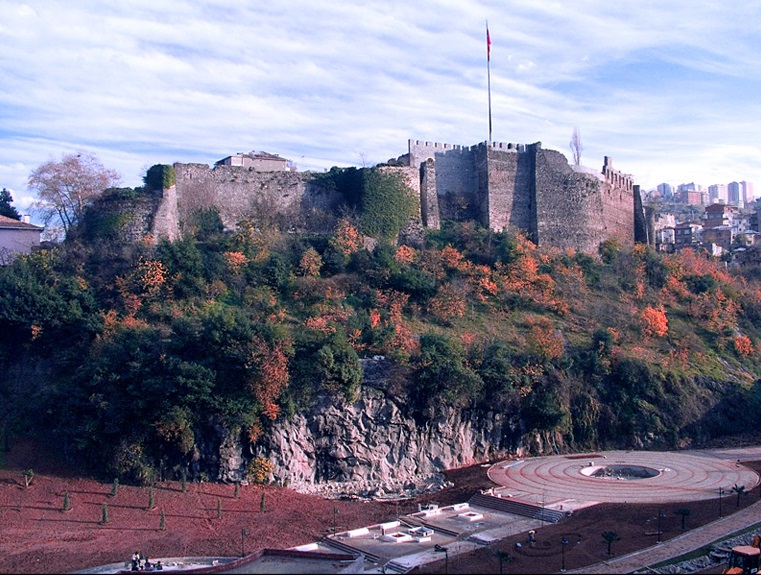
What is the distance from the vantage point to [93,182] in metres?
36.4

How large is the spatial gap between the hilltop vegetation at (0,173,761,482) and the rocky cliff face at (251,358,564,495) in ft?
2.00

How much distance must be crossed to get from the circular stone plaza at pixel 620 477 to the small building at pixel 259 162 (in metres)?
20.2

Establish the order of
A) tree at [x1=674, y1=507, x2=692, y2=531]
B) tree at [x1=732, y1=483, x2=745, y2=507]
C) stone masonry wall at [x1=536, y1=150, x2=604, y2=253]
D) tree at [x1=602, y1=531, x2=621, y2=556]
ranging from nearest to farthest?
tree at [x1=602, y1=531, x2=621, y2=556] < tree at [x1=674, y1=507, x2=692, y2=531] < tree at [x1=732, y1=483, x2=745, y2=507] < stone masonry wall at [x1=536, y1=150, x2=604, y2=253]

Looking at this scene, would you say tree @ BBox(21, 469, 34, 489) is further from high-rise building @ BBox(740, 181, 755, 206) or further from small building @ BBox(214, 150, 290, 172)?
high-rise building @ BBox(740, 181, 755, 206)

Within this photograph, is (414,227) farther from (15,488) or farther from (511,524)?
(15,488)

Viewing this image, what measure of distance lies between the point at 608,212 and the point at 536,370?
16191mm

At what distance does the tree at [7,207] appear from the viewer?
39781mm

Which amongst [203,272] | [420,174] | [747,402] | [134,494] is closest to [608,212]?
[420,174]

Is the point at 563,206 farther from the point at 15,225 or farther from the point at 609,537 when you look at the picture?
the point at 15,225

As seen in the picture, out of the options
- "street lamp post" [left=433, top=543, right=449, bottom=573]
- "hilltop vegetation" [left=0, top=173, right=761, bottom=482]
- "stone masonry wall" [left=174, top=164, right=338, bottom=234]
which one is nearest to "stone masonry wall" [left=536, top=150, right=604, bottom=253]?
"hilltop vegetation" [left=0, top=173, right=761, bottom=482]

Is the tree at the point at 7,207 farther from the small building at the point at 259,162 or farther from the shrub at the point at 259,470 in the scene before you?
the shrub at the point at 259,470

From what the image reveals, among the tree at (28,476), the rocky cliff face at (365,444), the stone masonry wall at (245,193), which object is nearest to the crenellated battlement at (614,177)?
the stone masonry wall at (245,193)

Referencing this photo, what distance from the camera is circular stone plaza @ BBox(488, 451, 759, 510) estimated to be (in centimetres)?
2392

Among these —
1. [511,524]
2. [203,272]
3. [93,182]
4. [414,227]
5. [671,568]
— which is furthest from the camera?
[414,227]
